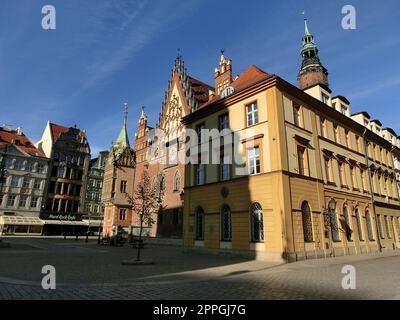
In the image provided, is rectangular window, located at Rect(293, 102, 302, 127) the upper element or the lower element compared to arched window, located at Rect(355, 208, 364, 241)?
upper

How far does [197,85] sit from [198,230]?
81.9ft

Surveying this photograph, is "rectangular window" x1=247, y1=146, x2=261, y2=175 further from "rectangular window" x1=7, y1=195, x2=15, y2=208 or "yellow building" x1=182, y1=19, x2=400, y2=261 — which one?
"rectangular window" x1=7, y1=195, x2=15, y2=208

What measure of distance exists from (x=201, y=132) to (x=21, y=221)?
4438cm

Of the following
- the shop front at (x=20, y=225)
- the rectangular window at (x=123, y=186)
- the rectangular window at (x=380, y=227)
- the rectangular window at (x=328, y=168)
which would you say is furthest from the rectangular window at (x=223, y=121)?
the shop front at (x=20, y=225)

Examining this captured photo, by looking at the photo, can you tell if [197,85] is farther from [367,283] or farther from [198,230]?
[367,283]

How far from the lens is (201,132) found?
84.2 ft

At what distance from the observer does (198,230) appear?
77.8 ft

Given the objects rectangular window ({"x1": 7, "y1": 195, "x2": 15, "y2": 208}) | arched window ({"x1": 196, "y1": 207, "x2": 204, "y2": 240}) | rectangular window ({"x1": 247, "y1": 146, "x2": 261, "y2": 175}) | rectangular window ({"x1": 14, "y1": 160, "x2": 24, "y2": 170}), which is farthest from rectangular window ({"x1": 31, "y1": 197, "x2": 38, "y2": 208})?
rectangular window ({"x1": 247, "y1": 146, "x2": 261, "y2": 175})

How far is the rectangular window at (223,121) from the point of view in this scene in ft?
77.0

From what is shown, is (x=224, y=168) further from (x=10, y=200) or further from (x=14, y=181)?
(x=14, y=181)

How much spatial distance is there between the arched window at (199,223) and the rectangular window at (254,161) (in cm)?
615

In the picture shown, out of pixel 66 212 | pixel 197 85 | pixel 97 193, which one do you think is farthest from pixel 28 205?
pixel 197 85

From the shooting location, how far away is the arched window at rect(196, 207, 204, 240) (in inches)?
919

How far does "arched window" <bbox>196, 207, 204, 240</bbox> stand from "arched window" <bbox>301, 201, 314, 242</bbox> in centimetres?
815
